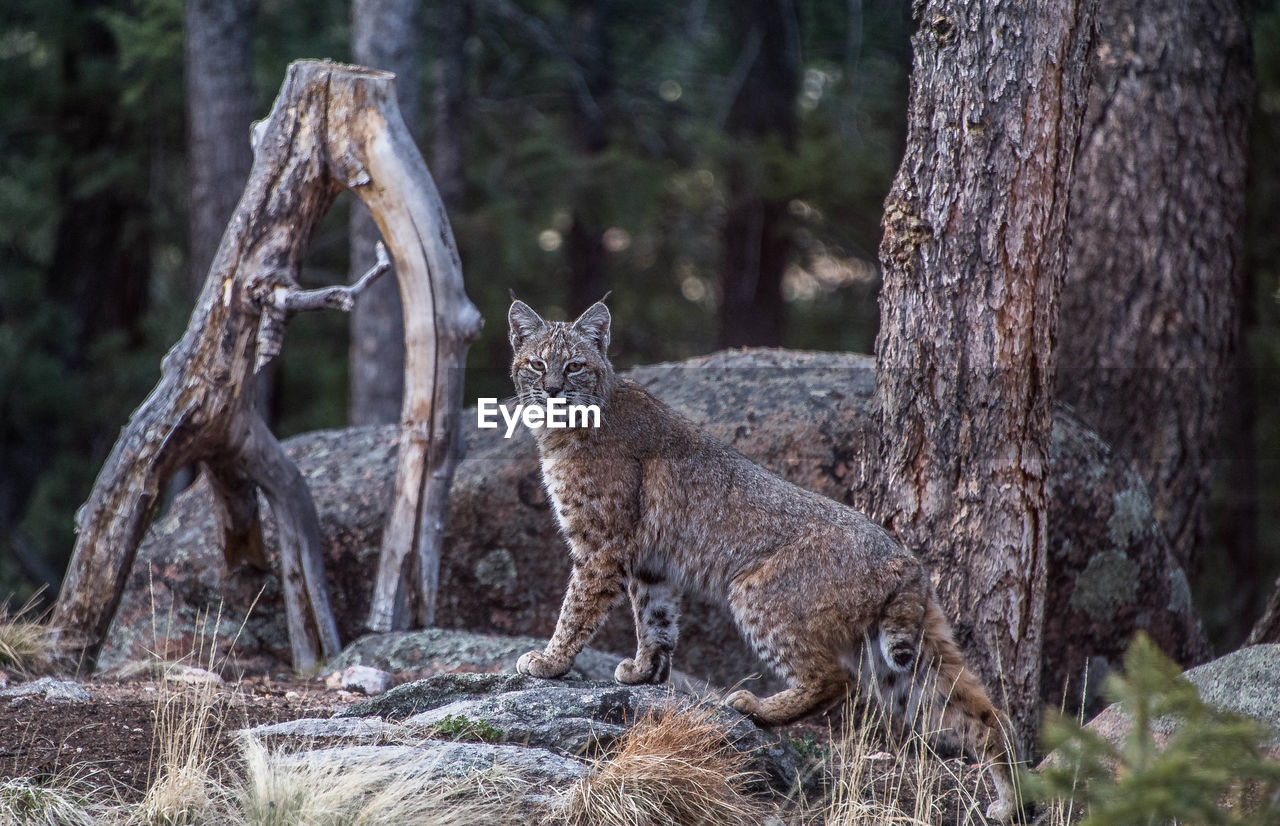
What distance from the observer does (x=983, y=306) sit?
186 inches

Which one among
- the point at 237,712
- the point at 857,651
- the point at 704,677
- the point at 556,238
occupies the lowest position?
the point at 704,677

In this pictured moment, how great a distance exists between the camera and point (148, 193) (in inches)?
514

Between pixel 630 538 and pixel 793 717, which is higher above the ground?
pixel 630 538

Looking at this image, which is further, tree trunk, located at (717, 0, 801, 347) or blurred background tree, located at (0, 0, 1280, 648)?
tree trunk, located at (717, 0, 801, 347)

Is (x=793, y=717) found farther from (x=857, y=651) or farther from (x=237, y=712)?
(x=237, y=712)

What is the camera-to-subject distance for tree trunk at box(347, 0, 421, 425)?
9312 mm

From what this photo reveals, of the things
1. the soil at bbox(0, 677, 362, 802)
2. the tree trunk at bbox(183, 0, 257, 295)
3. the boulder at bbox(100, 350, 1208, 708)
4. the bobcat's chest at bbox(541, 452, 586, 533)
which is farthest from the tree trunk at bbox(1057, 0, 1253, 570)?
the tree trunk at bbox(183, 0, 257, 295)

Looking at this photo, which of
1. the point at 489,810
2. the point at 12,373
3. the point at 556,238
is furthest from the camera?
the point at 556,238

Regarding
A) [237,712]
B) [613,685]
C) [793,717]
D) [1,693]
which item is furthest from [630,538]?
[1,693]

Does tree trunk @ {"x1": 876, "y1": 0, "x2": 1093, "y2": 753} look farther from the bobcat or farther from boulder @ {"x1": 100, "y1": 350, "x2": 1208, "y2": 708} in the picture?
boulder @ {"x1": 100, "y1": 350, "x2": 1208, "y2": 708}

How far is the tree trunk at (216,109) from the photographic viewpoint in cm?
1001

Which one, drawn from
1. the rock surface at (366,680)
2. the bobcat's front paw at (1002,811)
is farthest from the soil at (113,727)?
the bobcat's front paw at (1002,811)

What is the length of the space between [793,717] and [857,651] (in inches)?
14.6

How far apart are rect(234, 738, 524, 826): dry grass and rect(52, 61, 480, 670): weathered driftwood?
91.1 inches
